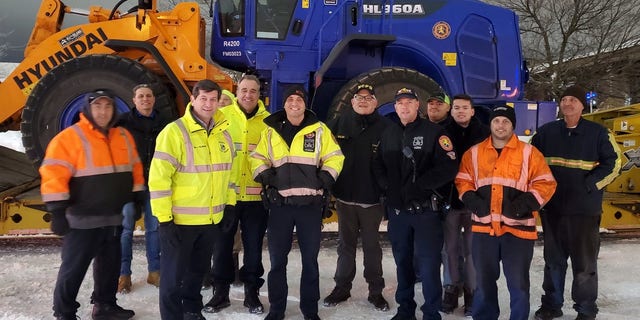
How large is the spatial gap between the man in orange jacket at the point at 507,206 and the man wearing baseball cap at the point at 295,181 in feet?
3.38

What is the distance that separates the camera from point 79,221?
3.15 m

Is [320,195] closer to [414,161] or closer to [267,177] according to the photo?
[267,177]

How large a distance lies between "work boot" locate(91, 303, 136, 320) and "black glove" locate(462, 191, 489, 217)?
8.64 feet

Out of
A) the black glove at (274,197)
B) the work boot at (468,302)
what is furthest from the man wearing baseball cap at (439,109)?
the black glove at (274,197)

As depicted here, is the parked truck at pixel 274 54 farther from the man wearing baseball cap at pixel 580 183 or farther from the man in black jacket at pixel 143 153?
the man wearing baseball cap at pixel 580 183

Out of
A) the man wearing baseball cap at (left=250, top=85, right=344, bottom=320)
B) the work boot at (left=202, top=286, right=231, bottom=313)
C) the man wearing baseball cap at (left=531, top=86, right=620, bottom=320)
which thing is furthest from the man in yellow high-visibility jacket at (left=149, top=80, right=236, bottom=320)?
the man wearing baseball cap at (left=531, top=86, right=620, bottom=320)

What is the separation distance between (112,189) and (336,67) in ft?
11.3

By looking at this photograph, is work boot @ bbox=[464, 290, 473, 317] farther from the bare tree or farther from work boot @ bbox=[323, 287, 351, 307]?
the bare tree

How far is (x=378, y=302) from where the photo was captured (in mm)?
3859

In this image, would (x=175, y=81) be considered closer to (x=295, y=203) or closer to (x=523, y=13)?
(x=295, y=203)

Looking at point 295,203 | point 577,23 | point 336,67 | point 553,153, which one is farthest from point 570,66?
point 295,203

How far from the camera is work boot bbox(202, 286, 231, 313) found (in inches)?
146

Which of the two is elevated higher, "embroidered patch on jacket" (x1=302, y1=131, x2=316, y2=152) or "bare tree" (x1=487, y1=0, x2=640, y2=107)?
"bare tree" (x1=487, y1=0, x2=640, y2=107)

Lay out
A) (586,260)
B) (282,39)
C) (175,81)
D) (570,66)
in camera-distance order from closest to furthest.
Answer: (586,260), (175,81), (282,39), (570,66)
